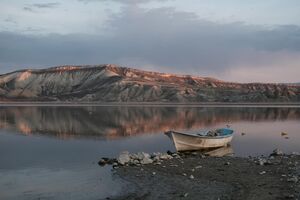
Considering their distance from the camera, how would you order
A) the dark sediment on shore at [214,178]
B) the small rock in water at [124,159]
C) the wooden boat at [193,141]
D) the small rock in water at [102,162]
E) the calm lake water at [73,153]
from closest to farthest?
the dark sediment on shore at [214,178]
the calm lake water at [73,153]
the small rock in water at [124,159]
the small rock in water at [102,162]
the wooden boat at [193,141]

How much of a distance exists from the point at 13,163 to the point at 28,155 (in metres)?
3.39

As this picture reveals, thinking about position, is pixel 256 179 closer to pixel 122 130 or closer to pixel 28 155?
pixel 28 155

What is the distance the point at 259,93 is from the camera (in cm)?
18325

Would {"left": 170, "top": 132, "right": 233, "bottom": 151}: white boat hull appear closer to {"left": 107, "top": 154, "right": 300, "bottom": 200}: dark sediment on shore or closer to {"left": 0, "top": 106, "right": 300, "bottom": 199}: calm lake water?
{"left": 0, "top": 106, "right": 300, "bottom": 199}: calm lake water

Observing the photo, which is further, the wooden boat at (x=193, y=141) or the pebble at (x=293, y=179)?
the wooden boat at (x=193, y=141)

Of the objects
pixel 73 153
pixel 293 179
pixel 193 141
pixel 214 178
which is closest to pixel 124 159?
pixel 214 178

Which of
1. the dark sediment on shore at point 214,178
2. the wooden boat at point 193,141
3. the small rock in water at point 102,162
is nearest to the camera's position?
the dark sediment on shore at point 214,178

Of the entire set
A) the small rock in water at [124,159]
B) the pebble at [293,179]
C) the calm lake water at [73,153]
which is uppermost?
the pebble at [293,179]

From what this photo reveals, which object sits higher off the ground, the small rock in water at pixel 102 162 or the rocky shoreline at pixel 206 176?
the rocky shoreline at pixel 206 176

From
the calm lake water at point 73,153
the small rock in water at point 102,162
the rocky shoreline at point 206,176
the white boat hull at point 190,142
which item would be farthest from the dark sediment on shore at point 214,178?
the white boat hull at point 190,142

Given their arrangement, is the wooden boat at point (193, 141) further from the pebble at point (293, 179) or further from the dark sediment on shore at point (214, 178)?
the pebble at point (293, 179)

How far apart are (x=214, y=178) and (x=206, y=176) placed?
1.80 feet

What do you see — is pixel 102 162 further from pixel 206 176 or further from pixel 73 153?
pixel 206 176

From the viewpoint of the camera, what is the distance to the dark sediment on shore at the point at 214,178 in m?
17.2
